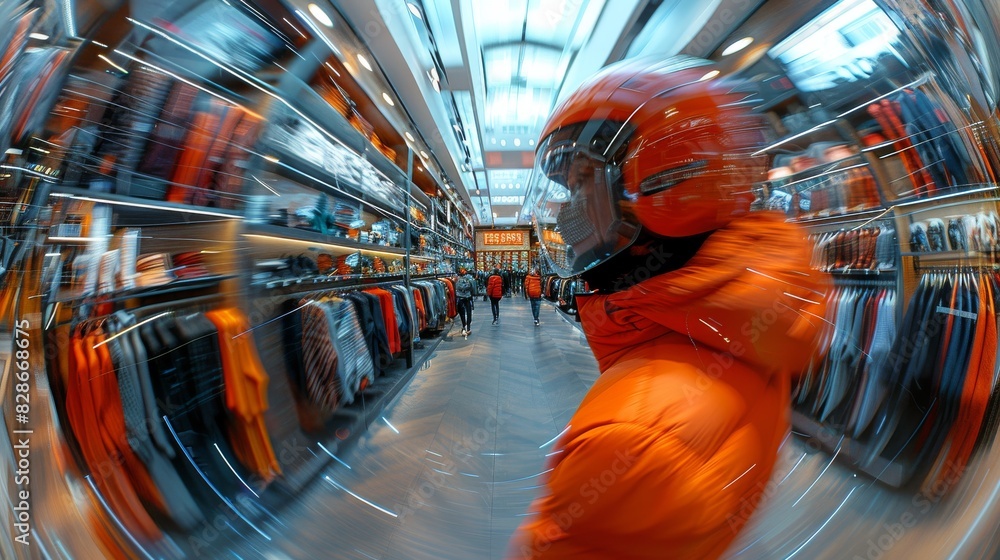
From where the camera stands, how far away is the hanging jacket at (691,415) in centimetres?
19

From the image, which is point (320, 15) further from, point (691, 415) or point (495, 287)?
point (495, 287)

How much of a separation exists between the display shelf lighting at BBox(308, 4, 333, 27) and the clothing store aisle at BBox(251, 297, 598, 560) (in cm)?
62

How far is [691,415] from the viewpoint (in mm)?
202

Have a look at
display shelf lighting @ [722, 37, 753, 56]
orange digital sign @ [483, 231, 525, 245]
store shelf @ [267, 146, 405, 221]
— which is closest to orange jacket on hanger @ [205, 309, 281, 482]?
store shelf @ [267, 146, 405, 221]

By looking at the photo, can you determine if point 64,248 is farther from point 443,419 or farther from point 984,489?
point 984,489

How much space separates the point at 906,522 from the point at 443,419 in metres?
0.63

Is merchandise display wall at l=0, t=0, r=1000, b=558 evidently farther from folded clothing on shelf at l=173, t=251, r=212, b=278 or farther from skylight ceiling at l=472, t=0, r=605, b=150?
skylight ceiling at l=472, t=0, r=605, b=150

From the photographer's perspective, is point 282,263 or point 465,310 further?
point 465,310

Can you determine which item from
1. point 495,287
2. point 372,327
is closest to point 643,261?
point 372,327

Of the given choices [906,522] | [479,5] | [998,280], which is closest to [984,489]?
[906,522]

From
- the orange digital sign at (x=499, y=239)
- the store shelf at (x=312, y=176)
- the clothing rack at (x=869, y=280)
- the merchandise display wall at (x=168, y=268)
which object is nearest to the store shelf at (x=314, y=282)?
the merchandise display wall at (x=168, y=268)

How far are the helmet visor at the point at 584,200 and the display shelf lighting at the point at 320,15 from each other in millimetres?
375

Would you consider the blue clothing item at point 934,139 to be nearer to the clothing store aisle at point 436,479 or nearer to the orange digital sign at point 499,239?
the clothing store aisle at point 436,479

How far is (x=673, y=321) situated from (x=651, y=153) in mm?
138
